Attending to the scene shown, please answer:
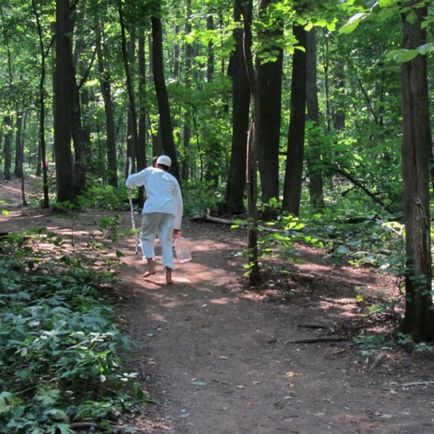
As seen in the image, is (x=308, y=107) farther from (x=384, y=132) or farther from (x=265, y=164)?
(x=384, y=132)

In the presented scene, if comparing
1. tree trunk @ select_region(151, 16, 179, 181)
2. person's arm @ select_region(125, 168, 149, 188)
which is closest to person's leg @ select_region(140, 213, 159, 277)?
person's arm @ select_region(125, 168, 149, 188)

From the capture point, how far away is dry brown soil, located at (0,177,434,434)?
4414 millimetres

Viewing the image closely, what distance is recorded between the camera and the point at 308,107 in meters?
18.5

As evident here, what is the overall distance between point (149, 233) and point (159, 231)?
158mm

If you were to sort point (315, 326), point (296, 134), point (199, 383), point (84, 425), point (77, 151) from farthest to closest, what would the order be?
point (77, 151) → point (296, 134) → point (315, 326) → point (199, 383) → point (84, 425)

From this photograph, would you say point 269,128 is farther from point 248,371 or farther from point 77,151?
point 77,151

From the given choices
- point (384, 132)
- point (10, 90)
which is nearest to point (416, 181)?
point (384, 132)

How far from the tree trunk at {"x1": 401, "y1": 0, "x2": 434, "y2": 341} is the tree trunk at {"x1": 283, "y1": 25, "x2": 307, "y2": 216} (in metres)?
6.48

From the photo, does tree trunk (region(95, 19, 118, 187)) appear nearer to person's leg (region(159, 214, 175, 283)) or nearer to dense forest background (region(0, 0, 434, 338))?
dense forest background (region(0, 0, 434, 338))

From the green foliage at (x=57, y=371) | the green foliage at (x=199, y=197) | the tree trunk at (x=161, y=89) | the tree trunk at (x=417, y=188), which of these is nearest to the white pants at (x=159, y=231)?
the green foliage at (x=57, y=371)

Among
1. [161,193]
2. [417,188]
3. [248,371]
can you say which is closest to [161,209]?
[161,193]

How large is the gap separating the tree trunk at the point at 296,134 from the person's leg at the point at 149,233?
4.56 m

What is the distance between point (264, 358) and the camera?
596cm

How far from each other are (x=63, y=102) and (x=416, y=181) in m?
11.5
